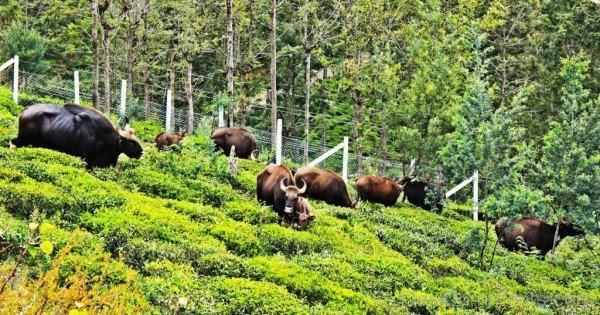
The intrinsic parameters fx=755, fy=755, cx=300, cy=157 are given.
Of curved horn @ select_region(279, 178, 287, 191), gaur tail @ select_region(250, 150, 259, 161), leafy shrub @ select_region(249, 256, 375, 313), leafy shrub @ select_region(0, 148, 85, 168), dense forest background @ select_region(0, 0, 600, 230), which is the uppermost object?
dense forest background @ select_region(0, 0, 600, 230)

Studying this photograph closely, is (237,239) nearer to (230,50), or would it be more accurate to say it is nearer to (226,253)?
(226,253)

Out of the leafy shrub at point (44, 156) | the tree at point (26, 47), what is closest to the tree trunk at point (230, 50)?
the leafy shrub at point (44, 156)

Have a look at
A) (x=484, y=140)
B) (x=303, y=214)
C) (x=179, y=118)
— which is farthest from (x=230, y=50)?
(x=179, y=118)

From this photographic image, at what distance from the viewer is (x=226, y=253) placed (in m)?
13.0

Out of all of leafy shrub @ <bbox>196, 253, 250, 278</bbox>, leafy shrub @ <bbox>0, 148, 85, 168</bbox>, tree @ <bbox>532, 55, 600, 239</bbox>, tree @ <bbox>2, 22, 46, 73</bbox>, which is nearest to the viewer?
leafy shrub @ <bbox>196, 253, 250, 278</bbox>

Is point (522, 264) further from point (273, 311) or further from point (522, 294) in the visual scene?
point (273, 311)

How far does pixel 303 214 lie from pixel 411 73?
25.5 meters

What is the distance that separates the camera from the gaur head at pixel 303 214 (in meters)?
16.7

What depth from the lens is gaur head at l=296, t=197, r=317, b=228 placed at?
1666 centimetres

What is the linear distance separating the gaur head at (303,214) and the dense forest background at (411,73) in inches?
163

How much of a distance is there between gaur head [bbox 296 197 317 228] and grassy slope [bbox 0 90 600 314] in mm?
271

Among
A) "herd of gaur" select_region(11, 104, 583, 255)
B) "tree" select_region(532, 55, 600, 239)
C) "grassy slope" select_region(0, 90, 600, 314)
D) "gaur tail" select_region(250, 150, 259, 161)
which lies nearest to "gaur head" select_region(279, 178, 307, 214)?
"herd of gaur" select_region(11, 104, 583, 255)

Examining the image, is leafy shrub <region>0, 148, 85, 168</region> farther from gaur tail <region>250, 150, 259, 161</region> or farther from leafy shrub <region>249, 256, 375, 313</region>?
gaur tail <region>250, 150, 259, 161</region>

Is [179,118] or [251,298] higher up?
[179,118]
